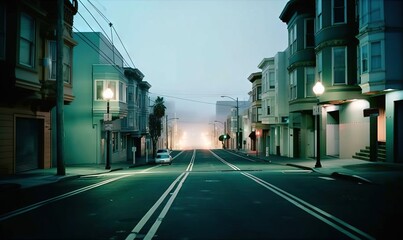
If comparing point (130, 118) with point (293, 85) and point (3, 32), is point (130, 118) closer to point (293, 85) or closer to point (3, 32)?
point (293, 85)

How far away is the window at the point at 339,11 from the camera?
30.8 metres

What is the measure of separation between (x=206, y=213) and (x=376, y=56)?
62.5 feet

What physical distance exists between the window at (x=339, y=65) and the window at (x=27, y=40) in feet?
65.3

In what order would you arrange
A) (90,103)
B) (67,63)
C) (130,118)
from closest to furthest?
(67,63)
(90,103)
(130,118)

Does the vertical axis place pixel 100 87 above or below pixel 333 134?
above

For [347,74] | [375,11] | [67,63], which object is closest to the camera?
[375,11]

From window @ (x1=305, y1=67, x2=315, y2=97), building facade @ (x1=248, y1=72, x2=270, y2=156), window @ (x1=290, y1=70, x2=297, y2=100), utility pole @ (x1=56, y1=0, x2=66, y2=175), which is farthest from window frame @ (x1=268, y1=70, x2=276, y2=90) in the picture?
utility pole @ (x1=56, y1=0, x2=66, y2=175)

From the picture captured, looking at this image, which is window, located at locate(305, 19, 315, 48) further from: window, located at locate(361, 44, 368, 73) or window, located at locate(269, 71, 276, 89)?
window, located at locate(269, 71, 276, 89)

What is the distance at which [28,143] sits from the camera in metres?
26.9

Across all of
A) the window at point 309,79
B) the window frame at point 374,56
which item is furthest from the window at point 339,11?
the window at point 309,79

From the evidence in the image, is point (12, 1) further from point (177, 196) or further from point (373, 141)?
point (373, 141)

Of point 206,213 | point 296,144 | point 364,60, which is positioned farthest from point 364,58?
point 296,144

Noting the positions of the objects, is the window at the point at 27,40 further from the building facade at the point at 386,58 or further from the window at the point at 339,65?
the window at the point at 339,65

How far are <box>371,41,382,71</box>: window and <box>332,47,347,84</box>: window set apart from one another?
5.03 m
